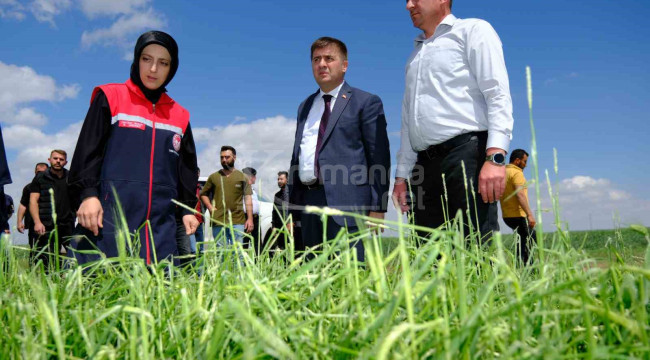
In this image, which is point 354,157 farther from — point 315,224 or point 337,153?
point 315,224

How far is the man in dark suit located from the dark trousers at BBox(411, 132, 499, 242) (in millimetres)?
627

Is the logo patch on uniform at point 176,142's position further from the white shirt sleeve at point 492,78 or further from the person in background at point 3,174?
the white shirt sleeve at point 492,78

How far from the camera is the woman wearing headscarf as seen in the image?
2.45 metres

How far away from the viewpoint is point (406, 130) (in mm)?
3098

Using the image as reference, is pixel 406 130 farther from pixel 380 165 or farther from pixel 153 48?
pixel 153 48

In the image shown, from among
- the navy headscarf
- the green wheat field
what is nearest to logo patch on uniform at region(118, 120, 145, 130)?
the navy headscarf

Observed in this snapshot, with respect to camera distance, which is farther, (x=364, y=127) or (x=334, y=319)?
(x=364, y=127)

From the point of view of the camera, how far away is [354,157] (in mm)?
3436

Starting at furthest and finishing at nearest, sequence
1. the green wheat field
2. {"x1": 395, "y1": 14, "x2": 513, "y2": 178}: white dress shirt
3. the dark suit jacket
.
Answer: the dark suit jacket, {"x1": 395, "y1": 14, "x2": 513, "y2": 178}: white dress shirt, the green wheat field

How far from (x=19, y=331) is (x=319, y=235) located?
244 cm

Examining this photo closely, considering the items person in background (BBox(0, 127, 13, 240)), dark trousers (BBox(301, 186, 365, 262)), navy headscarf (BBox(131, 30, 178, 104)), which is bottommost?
dark trousers (BBox(301, 186, 365, 262))

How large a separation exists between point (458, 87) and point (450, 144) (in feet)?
1.20

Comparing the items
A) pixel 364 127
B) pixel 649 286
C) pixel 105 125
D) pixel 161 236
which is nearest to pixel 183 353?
pixel 649 286

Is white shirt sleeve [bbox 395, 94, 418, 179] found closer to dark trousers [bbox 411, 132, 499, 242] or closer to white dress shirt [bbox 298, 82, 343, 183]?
Result: dark trousers [bbox 411, 132, 499, 242]
